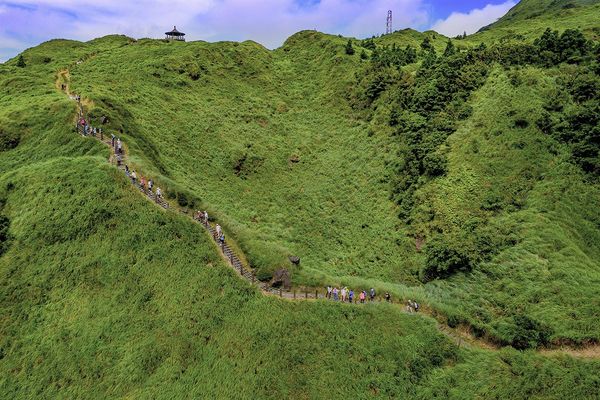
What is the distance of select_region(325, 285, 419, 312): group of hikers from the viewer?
30172 millimetres

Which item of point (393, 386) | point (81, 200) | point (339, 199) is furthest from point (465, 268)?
point (81, 200)

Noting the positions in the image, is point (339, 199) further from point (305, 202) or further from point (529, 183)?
point (529, 183)

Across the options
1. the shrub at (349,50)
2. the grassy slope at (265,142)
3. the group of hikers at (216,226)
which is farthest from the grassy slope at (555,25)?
the group of hikers at (216,226)

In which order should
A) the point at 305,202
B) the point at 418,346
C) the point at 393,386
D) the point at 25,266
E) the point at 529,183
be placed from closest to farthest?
the point at 393,386 → the point at 418,346 → the point at 25,266 → the point at 529,183 → the point at 305,202

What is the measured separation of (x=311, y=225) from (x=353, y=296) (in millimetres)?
17429

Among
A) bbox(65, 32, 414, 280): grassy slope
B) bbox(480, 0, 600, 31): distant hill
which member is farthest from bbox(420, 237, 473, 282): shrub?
bbox(480, 0, 600, 31): distant hill

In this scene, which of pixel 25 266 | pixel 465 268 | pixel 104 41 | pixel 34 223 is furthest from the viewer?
pixel 104 41

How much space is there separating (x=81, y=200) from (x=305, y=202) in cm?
2567

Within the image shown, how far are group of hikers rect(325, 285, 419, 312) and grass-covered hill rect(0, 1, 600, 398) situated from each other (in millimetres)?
1040

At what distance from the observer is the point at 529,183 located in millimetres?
40844

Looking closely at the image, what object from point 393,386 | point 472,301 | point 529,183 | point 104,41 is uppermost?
point 104,41

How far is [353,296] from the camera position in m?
31.2

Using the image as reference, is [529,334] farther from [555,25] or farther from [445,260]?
[555,25]

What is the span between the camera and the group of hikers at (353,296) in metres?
30.2
